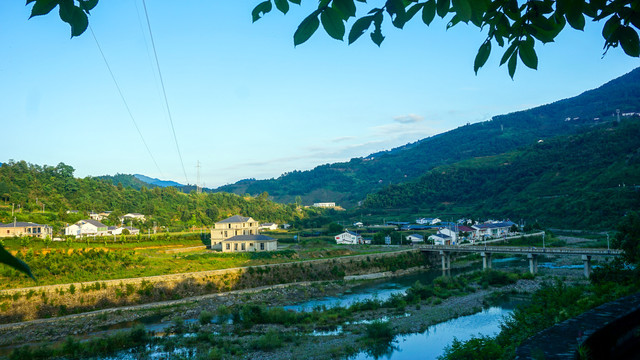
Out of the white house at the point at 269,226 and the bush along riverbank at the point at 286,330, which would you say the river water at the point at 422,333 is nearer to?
the bush along riverbank at the point at 286,330

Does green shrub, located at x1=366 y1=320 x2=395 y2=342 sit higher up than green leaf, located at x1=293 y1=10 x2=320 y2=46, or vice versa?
green leaf, located at x1=293 y1=10 x2=320 y2=46

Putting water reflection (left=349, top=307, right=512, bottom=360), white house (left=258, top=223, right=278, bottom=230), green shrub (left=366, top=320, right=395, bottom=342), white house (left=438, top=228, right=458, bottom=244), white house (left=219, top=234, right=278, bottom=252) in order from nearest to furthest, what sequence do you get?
water reflection (left=349, top=307, right=512, bottom=360)
green shrub (left=366, top=320, right=395, bottom=342)
white house (left=219, top=234, right=278, bottom=252)
white house (left=438, top=228, right=458, bottom=244)
white house (left=258, top=223, right=278, bottom=230)

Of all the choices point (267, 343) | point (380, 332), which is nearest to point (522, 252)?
point (380, 332)

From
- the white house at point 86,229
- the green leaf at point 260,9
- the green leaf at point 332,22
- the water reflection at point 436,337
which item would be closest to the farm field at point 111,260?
the white house at point 86,229

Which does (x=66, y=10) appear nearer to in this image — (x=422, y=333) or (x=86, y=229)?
(x=422, y=333)

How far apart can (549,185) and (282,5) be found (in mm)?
67501

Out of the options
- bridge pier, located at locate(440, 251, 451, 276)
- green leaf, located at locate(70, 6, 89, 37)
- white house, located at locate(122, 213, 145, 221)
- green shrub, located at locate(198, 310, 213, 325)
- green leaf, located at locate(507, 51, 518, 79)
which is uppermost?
green leaf, located at locate(70, 6, 89, 37)

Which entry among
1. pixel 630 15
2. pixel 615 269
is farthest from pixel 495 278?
pixel 630 15

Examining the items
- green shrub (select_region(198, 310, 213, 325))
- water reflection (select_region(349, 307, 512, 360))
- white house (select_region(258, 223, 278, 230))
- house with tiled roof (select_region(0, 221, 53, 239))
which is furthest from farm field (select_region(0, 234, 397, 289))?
white house (select_region(258, 223, 278, 230))

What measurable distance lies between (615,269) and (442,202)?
2671 inches

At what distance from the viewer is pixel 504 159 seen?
288 ft

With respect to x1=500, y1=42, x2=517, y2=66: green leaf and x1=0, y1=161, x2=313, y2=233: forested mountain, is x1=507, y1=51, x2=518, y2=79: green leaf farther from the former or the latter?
x1=0, y1=161, x2=313, y2=233: forested mountain

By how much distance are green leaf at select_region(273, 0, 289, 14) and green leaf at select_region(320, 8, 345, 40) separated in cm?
29

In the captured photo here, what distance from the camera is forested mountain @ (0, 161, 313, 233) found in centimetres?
4681
